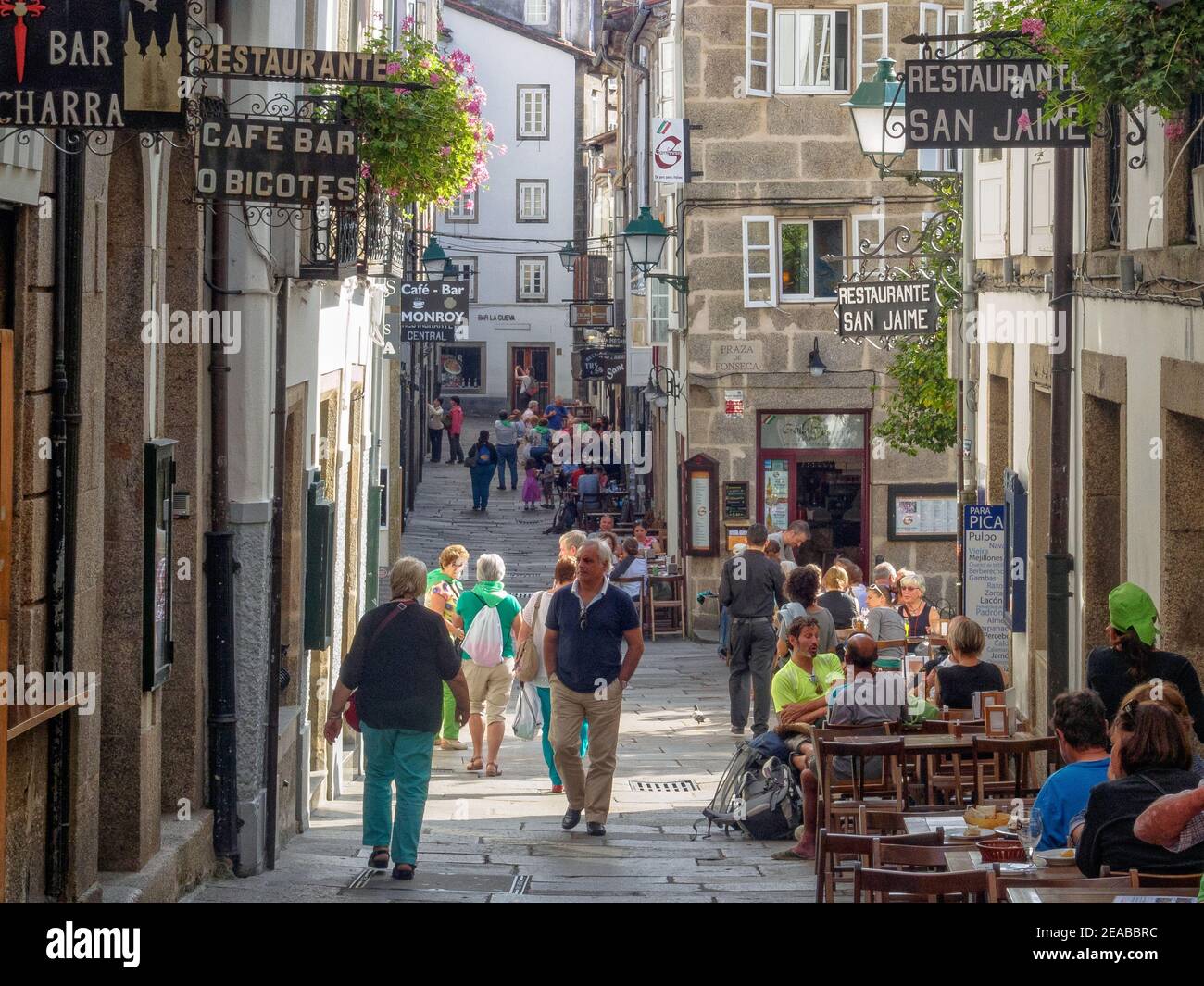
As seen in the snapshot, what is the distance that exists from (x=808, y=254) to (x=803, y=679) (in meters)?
13.4

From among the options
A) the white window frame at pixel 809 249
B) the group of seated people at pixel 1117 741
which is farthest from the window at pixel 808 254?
the group of seated people at pixel 1117 741

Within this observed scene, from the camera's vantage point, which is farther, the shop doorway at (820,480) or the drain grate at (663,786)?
the shop doorway at (820,480)

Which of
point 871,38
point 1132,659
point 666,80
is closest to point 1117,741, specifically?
point 1132,659

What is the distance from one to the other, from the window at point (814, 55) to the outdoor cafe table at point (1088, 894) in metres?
19.3

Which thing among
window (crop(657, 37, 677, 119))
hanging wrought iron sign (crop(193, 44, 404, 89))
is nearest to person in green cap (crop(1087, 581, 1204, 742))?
hanging wrought iron sign (crop(193, 44, 404, 89))

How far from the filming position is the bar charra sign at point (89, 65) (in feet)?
18.7

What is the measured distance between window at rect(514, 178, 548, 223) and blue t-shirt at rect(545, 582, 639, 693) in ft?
172

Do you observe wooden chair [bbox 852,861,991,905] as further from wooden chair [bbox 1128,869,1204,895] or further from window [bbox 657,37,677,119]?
window [bbox 657,37,677,119]

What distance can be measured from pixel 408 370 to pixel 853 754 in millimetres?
29053

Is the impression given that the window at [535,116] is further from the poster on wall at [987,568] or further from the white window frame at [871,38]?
the poster on wall at [987,568]

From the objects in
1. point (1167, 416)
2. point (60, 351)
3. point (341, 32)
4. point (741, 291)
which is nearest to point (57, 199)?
point (60, 351)

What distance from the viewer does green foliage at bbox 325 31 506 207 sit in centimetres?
1108

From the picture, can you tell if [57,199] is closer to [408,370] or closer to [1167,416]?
[1167,416]

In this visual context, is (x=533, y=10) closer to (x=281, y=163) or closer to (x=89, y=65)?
(x=281, y=163)
